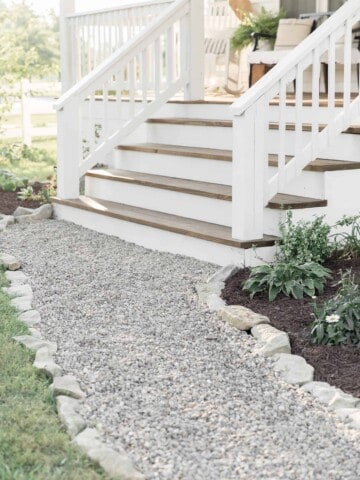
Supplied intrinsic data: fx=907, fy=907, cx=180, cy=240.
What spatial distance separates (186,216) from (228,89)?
441 centimetres

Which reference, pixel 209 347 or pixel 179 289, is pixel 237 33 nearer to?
pixel 179 289

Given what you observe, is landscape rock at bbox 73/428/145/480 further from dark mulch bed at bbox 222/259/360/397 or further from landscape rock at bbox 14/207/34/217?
landscape rock at bbox 14/207/34/217

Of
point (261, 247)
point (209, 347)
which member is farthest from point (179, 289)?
point (209, 347)

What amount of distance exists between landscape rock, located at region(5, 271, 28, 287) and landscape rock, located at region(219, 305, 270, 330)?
54.2 inches

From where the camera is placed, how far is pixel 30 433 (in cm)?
304

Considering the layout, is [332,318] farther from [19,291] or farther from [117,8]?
[117,8]

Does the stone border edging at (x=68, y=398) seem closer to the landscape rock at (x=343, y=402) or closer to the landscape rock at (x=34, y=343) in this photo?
the landscape rock at (x=34, y=343)

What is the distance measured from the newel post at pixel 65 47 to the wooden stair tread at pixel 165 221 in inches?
90.9

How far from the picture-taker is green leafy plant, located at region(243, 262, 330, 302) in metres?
4.61

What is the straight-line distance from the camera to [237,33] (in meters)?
9.63

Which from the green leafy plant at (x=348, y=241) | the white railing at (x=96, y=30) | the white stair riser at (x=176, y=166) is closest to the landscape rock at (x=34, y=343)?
the green leafy plant at (x=348, y=241)

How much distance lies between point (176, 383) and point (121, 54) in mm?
4065

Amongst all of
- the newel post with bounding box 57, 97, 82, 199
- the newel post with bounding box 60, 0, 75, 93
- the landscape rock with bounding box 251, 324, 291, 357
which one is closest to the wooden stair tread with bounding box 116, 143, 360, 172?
the newel post with bounding box 57, 97, 82, 199

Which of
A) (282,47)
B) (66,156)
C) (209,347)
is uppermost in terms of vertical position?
(282,47)
